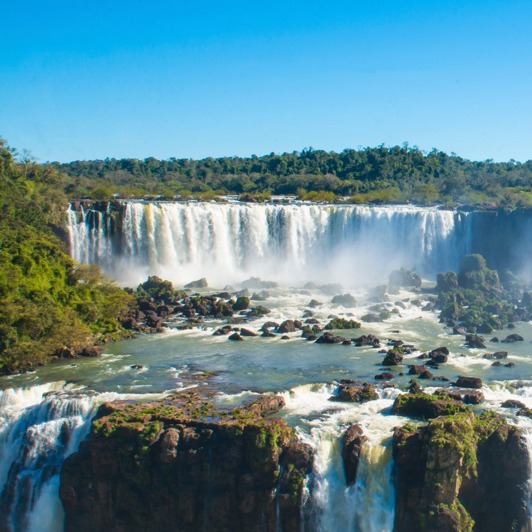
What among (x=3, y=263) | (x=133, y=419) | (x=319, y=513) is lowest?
(x=319, y=513)

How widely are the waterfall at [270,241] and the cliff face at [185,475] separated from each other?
2427cm

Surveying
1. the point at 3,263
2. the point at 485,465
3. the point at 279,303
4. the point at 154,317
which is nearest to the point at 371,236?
the point at 279,303

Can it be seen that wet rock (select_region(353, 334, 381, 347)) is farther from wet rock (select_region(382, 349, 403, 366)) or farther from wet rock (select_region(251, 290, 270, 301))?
wet rock (select_region(251, 290, 270, 301))

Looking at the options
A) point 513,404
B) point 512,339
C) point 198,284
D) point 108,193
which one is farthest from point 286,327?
point 108,193

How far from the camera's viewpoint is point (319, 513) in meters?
15.7

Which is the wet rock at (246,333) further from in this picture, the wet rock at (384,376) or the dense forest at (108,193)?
the wet rock at (384,376)

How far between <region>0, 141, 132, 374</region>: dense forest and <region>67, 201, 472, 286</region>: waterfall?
20.2 feet

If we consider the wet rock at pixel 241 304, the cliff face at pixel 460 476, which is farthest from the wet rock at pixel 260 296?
the cliff face at pixel 460 476

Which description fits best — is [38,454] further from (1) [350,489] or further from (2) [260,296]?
(2) [260,296]

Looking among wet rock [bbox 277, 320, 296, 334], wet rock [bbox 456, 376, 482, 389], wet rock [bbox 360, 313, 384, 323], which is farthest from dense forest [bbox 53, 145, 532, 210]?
wet rock [bbox 456, 376, 482, 389]

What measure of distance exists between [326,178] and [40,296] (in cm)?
4406

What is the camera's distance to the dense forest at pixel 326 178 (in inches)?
2242

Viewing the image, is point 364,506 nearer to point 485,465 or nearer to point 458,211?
point 485,465

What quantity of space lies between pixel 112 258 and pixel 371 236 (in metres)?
16.0
